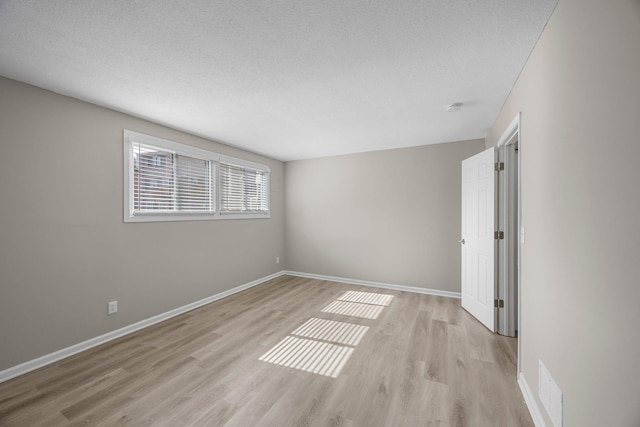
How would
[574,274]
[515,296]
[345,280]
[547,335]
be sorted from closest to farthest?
[574,274]
[547,335]
[515,296]
[345,280]

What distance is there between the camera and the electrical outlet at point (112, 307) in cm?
266

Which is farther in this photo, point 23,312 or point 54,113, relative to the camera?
point 54,113

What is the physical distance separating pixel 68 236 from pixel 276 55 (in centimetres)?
259

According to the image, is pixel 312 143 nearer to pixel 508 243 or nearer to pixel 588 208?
pixel 508 243

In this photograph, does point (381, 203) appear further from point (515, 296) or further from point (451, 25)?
point (451, 25)

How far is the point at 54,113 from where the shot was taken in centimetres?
233

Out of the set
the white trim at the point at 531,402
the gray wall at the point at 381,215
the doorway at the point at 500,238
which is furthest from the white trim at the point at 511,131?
the white trim at the point at 531,402

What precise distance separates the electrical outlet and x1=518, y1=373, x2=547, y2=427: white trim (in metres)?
3.75

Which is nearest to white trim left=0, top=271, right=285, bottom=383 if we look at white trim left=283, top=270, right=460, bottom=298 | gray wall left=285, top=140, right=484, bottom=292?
white trim left=283, top=270, right=460, bottom=298

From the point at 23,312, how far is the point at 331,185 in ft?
14.0

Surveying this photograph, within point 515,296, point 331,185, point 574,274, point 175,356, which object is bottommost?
point 175,356

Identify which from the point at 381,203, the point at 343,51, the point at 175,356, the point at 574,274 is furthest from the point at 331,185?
the point at 574,274

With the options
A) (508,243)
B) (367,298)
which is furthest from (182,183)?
(508,243)

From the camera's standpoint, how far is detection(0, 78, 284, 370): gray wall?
2.10 metres
